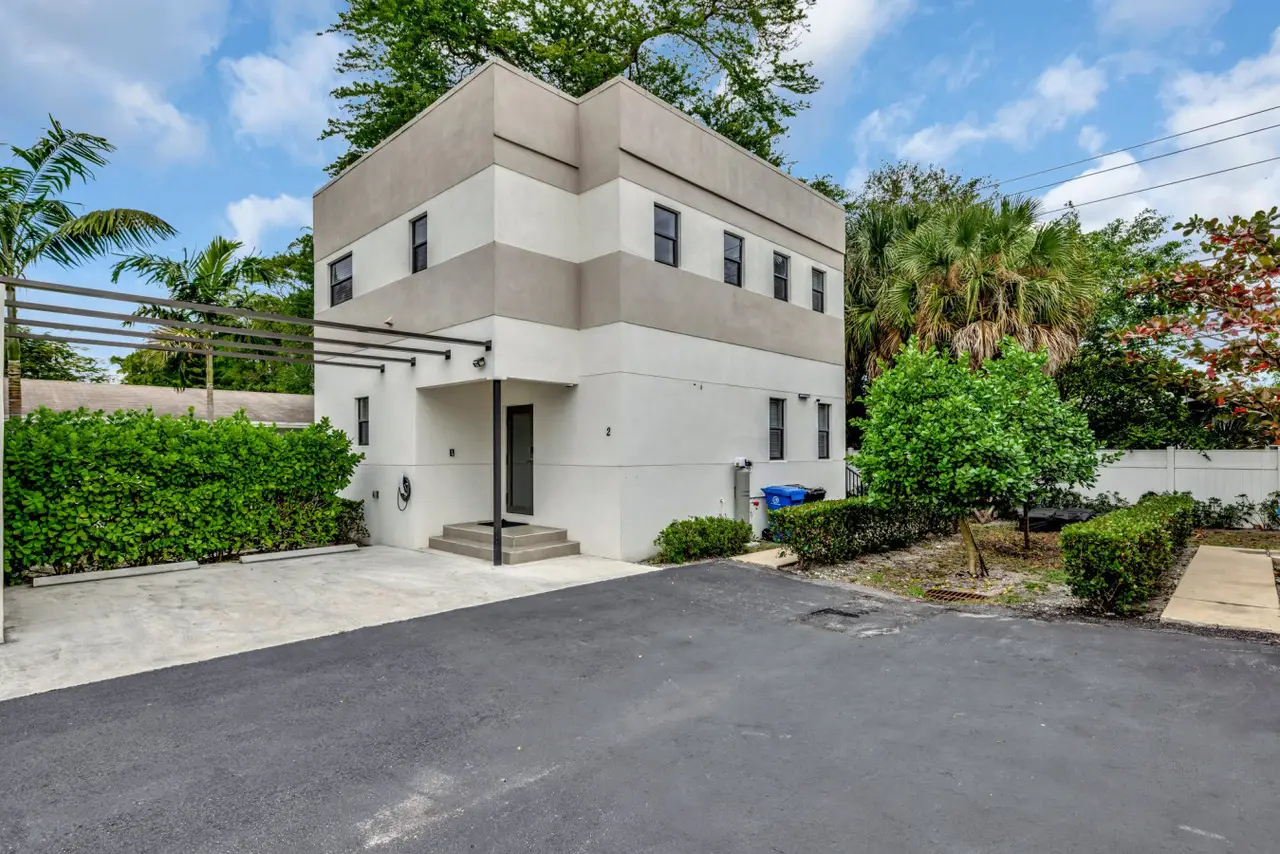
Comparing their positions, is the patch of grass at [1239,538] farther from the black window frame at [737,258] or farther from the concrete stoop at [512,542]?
the concrete stoop at [512,542]

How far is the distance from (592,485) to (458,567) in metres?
2.21

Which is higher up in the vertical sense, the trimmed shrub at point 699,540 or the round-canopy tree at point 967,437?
the round-canopy tree at point 967,437

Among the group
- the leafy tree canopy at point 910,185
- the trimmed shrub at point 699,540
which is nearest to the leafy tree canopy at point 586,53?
the leafy tree canopy at point 910,185

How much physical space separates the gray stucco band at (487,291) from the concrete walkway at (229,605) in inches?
141

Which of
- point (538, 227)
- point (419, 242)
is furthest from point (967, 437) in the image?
point (419, 242)

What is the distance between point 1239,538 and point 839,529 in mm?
8015

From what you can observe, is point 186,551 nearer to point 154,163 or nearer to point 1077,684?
point 1077,684

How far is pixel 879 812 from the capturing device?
2980mm

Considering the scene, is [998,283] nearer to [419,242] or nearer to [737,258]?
[737,258]

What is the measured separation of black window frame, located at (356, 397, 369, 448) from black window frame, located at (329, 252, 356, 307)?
1934 mm

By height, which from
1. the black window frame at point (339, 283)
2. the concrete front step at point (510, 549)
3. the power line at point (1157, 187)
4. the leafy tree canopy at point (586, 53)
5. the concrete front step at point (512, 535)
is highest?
the leafy tree canopy at point (586, 53)

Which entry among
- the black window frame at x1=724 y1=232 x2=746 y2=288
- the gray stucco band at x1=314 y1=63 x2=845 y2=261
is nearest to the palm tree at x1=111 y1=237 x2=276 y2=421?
the gray stucco band at x1=314 y1=63 x2=845 y2=261

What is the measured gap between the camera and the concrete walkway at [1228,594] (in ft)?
20.2

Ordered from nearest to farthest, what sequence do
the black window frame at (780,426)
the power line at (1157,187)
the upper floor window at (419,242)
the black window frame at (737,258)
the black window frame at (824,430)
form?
the upper floor window at (419,242) → the black window frame at (737,258) → the black window frame at (780,426) → the black window frame at (824,430) → the power line at (1157,187)
